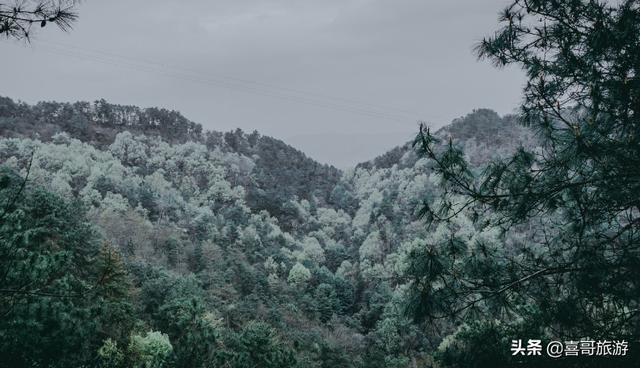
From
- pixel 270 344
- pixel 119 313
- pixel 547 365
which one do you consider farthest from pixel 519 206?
pixel 119 313

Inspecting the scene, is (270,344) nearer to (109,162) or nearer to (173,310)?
(173,310)

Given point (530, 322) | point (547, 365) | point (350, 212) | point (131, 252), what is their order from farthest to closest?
point (350, 212) → point (131, 252) → point (530, 322) → point (547, 365)

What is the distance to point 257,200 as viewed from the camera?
44750mm

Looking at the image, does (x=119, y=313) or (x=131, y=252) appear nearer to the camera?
(x=119, y=313)

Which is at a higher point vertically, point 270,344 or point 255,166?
point 255,166

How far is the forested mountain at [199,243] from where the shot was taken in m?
5.44

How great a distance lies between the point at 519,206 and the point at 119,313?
9.15 metres

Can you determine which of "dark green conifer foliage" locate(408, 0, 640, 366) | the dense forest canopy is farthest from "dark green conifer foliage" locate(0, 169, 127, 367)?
"dark green conifer foliage" locate(408, 0, 640, 366)

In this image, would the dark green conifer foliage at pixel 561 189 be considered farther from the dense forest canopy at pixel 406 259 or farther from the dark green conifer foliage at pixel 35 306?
the dark green conifer foliage at pixel 35 306

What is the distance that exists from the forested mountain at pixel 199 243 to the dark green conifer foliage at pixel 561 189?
14.1 inches

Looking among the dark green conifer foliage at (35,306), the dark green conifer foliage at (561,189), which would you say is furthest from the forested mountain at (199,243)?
the dark green conifer foliage at (561,189)

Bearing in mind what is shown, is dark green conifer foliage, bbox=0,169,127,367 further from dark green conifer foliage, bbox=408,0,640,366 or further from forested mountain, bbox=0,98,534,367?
dark green conifer foliage, bbox=408,0,640,366

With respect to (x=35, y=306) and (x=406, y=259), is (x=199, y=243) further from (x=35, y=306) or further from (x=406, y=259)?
(x=406, y=259)

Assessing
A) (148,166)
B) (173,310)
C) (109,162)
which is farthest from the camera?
(148,166)
